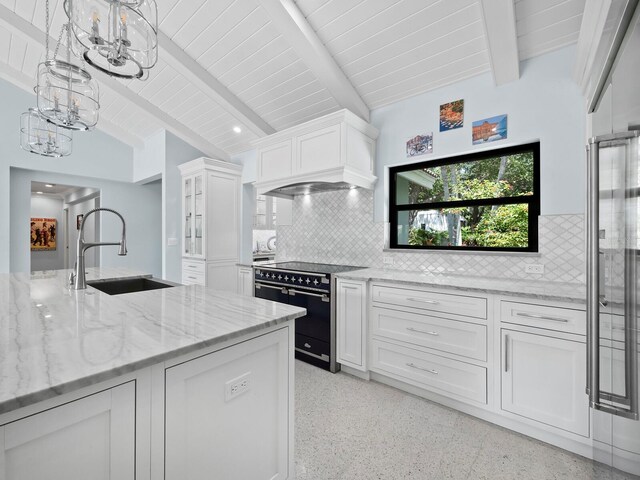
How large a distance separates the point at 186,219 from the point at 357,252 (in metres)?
2.88

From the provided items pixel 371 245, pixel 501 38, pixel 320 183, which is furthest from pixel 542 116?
pixel 320 183

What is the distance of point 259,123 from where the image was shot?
152 inches

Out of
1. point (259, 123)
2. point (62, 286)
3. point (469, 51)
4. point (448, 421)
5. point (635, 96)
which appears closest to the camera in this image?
point (635, 96)

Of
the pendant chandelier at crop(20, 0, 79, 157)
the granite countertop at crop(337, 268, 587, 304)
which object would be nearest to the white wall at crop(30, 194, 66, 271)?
the pendant chandelier at crop(20, 0, 79, 157)

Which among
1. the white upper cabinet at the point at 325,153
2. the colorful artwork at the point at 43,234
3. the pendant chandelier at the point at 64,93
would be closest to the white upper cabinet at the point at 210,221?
the white upper cabinet at the point at 325,153

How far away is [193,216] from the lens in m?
4.60

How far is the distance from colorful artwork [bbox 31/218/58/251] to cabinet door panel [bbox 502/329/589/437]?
9.83 m

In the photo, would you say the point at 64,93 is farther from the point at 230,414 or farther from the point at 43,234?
the point at 43,234

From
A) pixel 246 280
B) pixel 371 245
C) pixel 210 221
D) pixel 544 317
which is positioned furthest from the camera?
pixel 210 221

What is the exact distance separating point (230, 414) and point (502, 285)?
192cm

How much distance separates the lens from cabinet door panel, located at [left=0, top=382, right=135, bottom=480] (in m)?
0.69

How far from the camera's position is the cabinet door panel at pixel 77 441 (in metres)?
0.69

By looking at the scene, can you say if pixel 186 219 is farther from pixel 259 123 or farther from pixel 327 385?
pixel 327 385

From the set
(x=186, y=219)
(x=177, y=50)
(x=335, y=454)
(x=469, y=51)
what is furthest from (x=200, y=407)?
(x=186, y=219)
